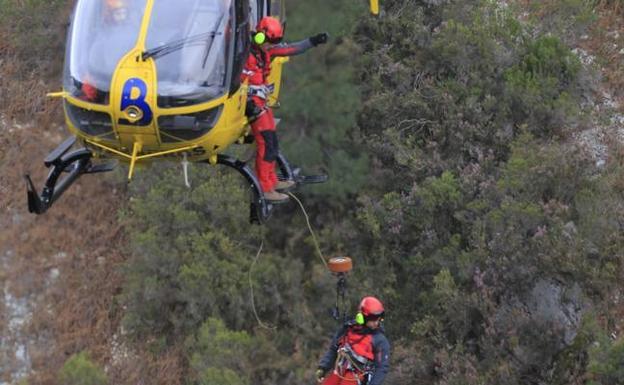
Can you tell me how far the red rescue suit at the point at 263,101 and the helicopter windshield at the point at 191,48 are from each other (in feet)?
2.13

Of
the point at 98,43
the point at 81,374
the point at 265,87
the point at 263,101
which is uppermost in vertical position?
the point at 98,43

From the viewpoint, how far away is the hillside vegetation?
10.5 meters

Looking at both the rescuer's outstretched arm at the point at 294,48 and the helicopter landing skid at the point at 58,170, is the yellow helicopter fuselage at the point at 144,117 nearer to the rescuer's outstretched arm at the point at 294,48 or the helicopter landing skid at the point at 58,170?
the helicopter landing skid at the point at 58,170

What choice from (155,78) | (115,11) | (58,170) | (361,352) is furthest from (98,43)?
(361,352)

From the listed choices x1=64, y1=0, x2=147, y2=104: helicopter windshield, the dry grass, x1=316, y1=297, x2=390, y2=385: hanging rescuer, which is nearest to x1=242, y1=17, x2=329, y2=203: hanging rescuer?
x1=64, y1=0, x2=147, y2=104: helicopter windshield

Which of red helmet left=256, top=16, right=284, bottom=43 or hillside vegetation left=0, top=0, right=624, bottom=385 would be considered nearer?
red helmet left=256, top=16, right=284, bottom=43

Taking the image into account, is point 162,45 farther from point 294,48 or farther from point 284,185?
point 284,185

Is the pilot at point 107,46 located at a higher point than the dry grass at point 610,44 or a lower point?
higher

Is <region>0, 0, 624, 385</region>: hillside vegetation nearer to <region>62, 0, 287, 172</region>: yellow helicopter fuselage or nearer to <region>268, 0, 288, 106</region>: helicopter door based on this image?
<region>268, 0, 288, 106</region>: helicopter door

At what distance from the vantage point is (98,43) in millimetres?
8141

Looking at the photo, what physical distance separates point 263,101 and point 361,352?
2.63 metres

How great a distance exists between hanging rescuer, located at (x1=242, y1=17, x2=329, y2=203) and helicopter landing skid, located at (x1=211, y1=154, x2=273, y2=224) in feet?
0.60

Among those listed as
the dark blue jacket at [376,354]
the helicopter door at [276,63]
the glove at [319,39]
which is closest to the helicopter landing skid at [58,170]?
the helicopter door at [276,63]

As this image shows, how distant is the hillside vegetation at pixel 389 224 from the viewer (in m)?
10.5
